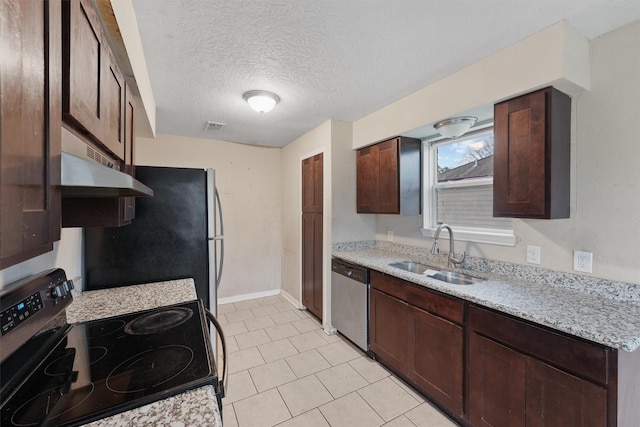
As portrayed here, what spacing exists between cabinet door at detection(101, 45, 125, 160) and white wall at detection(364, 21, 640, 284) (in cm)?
254

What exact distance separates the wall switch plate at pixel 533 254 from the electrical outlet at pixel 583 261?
7.6 inches

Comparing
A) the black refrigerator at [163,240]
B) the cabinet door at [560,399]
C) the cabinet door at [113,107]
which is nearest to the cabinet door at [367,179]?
the black refrigerator at [163,240]

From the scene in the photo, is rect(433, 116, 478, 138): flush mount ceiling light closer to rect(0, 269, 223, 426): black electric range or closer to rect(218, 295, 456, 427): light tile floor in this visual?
rect(218, 295, 456, 427): light tile floor

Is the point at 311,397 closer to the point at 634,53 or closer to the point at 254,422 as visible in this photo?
the point at 254,422

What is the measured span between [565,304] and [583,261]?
0.40m

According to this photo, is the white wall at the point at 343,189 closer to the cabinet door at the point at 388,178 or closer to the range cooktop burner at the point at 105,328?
the cabinet door at the point at 388,178

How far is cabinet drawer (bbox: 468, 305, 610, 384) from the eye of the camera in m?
1.16

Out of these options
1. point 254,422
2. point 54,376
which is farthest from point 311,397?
Result: point 54,376

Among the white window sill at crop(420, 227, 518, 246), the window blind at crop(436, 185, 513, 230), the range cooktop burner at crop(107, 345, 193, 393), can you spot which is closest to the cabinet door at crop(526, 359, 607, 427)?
the white window sill at crop(420, 227, 518, 246)

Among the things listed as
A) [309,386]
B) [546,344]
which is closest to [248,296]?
[309,386]

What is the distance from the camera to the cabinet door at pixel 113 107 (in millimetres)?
1181

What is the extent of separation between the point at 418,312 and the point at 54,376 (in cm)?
194

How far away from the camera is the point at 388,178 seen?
2748mm

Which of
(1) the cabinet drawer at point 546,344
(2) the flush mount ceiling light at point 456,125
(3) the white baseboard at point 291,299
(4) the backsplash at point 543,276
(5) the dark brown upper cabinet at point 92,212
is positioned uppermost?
(2) the flush mount ceiling light at point 456,125
